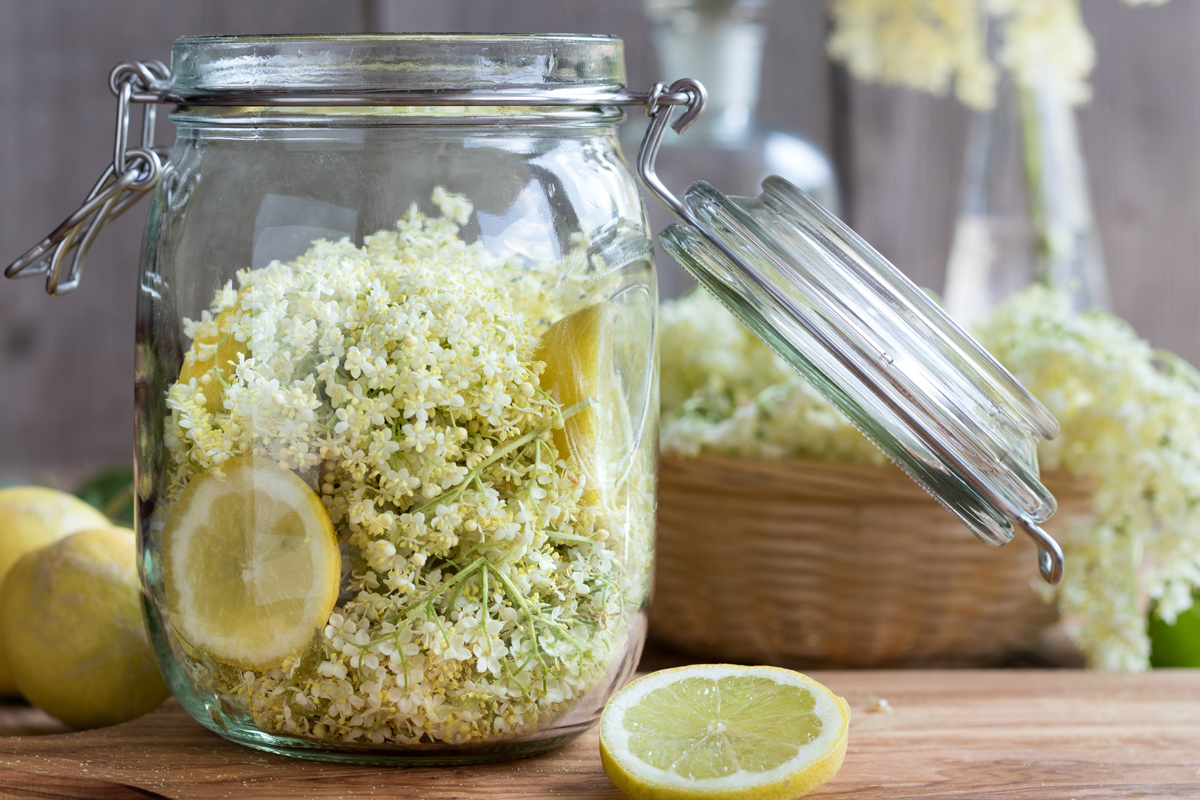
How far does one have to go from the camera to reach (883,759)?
1.90 ft

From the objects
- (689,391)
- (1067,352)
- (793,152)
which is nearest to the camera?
(1067,352)

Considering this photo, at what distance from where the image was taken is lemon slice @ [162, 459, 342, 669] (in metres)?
0.48

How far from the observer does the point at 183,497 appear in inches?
20.3

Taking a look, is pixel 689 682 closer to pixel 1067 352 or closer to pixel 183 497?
pixel 183 497

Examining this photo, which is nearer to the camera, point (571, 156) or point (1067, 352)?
point (571, 156)

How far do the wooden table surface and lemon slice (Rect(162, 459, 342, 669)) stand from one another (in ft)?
0.23

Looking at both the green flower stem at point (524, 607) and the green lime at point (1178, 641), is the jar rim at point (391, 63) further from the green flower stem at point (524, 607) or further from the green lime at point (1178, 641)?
the green lime at point (1178, 641)

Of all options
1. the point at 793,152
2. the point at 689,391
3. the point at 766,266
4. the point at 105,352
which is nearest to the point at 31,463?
the point at 105,352

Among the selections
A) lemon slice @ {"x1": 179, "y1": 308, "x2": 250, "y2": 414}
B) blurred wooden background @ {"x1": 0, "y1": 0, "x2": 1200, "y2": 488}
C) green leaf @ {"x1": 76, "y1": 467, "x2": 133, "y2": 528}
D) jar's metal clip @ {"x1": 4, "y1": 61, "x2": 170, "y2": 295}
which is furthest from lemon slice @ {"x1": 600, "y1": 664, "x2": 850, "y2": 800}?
blurred wooden background @ {"x1": 0, "y1": 0, "x2": 1200, "y2": 488}

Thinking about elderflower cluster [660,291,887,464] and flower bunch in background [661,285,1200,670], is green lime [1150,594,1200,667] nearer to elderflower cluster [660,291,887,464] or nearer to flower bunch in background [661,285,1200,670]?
flower bunch in background [661,285,1200,670]

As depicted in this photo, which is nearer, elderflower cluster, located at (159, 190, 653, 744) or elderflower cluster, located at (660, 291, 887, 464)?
elderflower cluster, located at (159, 190, 653, 744)

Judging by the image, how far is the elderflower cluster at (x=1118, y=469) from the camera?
0.73m

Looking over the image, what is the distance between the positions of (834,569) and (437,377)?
397 millimetres

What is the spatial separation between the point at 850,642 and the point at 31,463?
36.0 inches
